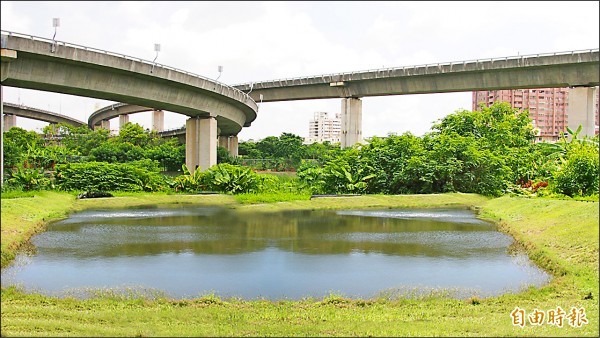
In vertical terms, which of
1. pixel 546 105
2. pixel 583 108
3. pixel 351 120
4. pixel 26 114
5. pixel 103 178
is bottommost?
pixel 103 178

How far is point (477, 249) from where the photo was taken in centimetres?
1505

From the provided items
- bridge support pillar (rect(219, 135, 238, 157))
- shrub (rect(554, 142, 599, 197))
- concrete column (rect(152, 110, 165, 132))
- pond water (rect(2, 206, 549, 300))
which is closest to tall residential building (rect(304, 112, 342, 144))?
concrete column (rect(152, 110, 165, 132))

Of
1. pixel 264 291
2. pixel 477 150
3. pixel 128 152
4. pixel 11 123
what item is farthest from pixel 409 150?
pixel 11 123

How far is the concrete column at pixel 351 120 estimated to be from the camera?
167 ft

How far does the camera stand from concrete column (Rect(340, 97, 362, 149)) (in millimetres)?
51000

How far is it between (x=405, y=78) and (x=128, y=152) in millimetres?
21409

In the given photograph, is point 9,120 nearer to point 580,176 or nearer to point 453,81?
point 453,81

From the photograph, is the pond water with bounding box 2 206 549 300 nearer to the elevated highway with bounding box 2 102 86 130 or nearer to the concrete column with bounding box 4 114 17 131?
the elevated highway with bounding box 2 102 86 130

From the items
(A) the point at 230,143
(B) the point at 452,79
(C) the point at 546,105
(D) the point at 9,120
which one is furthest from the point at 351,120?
(C) the point at 546,105

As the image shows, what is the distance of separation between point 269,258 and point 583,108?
30150 mm

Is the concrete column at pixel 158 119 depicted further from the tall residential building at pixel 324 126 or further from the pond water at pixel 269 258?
the tall residential building at pixel 324 126

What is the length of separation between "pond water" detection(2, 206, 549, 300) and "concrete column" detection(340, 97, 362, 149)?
100 feet

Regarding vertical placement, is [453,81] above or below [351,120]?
above

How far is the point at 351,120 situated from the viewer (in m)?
51.1
